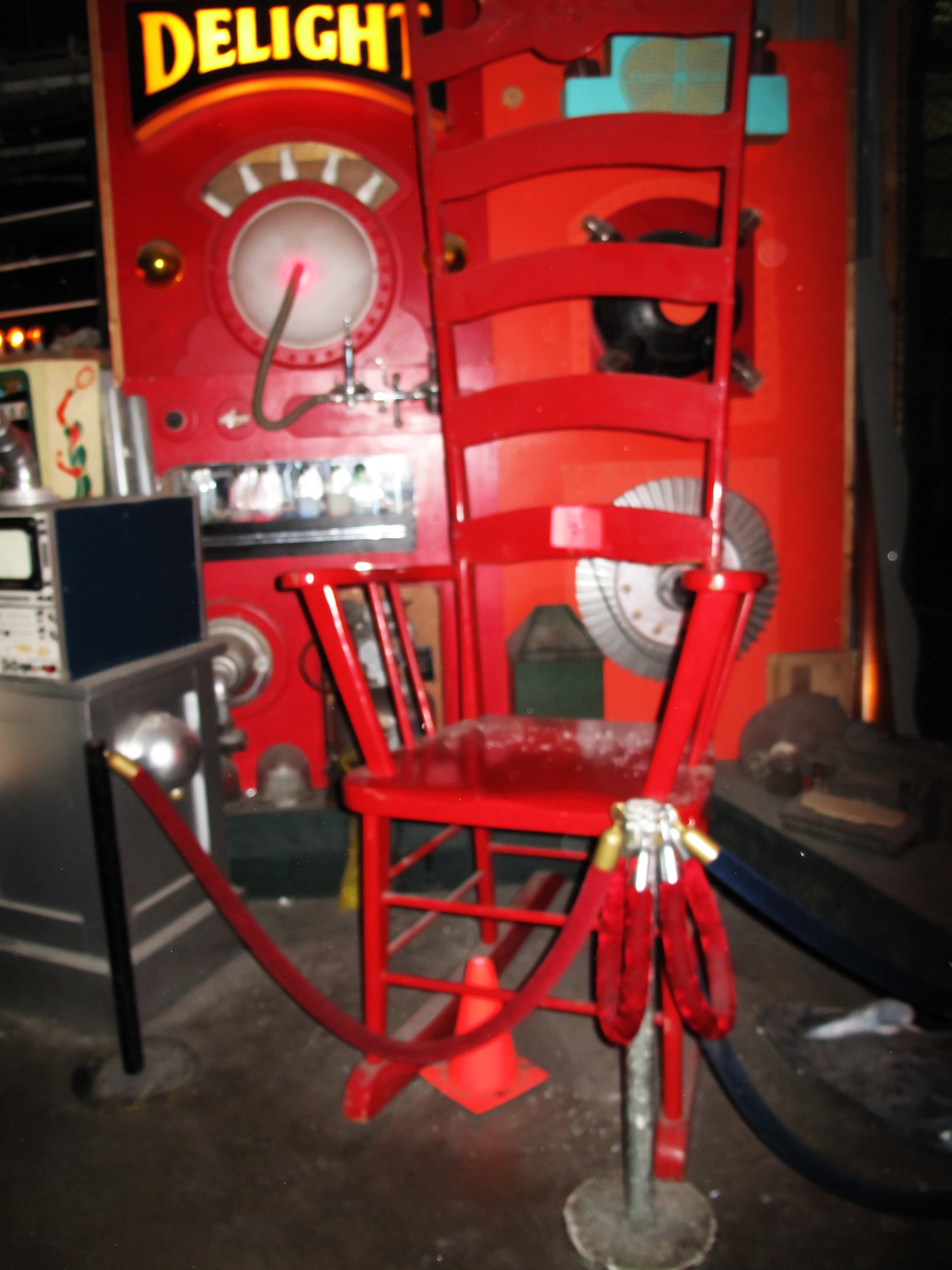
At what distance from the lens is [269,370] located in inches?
99.0

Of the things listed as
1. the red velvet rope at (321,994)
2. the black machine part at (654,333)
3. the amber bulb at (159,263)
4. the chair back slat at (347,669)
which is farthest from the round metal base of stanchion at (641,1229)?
the amber bulb at (159,263)

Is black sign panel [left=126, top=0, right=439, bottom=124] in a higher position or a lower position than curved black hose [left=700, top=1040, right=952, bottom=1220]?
higher

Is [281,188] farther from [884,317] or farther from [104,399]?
[884,317]

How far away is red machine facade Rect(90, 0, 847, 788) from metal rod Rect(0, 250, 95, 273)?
0.17 m

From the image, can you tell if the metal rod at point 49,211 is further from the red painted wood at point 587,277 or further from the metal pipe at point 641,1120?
the metal pipe at point 641,1120

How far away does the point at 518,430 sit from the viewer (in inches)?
65.5

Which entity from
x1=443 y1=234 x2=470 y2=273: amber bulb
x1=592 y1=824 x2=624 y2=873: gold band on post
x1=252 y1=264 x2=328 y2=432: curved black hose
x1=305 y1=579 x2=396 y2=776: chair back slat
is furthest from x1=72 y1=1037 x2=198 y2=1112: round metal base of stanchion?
x1=443 y1=234 x2=470 y2=273: amber bulb

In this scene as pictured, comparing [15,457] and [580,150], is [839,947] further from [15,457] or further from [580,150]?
[15,457]

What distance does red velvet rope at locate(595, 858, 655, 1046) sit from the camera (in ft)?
3.41

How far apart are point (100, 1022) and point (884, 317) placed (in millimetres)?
2567

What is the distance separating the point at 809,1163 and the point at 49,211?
298 cm

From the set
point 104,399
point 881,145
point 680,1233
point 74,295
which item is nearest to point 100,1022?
point 680,1233

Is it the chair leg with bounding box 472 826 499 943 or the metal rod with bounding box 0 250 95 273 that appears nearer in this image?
the chair leg with bounding box 472 826 499 943

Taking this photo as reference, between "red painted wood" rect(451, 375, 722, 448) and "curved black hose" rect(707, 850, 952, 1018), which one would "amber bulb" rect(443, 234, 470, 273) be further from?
"curved black hose" rect(707, 850, 952, 1018)
